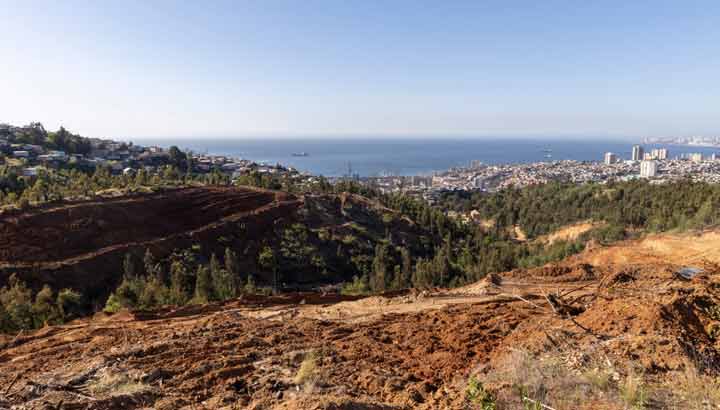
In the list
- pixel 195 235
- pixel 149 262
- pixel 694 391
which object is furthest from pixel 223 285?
pixel 694 391

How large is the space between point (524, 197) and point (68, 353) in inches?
2775

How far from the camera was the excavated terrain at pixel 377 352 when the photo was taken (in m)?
5.67

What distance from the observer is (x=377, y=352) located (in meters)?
7.56

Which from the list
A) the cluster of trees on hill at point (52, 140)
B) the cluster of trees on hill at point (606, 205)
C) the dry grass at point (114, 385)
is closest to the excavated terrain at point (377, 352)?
the dry grass at point (114, 385)

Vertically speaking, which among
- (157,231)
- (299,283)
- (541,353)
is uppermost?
(541,353)

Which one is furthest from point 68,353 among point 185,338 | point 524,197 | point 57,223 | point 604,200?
point 524,197

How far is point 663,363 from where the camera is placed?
5820mm

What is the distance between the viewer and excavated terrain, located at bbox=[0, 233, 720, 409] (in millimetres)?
5668

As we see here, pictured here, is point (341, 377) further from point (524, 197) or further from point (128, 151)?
point (128, 151)

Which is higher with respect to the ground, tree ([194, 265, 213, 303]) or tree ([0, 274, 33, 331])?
tree ([0, 274, 33, 331])

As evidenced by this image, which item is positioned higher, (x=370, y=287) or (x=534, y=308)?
(x=534, y=308)

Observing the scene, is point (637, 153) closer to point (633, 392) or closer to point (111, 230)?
point (111, 230)

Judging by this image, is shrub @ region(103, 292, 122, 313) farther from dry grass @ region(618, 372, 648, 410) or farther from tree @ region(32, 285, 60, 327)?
dry grass @ region(618, 372, 648, 410)

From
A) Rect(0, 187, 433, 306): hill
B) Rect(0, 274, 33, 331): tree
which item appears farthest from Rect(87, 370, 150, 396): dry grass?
Rect(0, 187, 433, 306): hill
